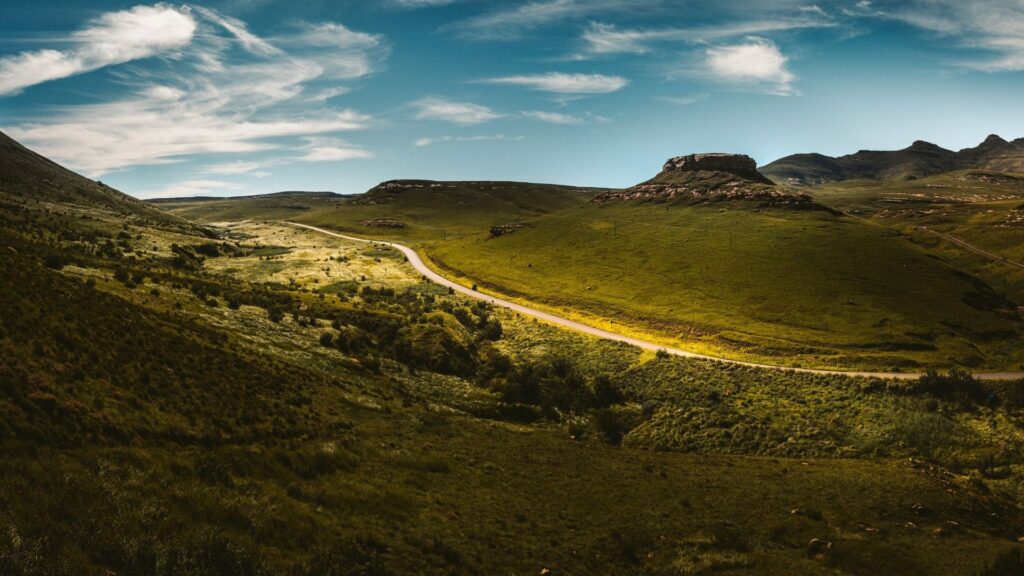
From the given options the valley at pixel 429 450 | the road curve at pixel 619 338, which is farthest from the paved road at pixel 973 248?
the valley at pixel 429 450

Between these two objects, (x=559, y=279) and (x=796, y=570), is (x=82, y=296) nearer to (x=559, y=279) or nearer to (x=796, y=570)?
(x=796, y=570)

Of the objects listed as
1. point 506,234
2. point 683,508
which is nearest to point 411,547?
point 683,508

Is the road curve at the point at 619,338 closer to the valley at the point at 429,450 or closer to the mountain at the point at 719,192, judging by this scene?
the valley at the point at 429,450

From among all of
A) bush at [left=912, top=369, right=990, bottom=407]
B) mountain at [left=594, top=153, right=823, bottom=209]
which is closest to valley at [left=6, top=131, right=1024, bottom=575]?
bush at [left=912, top=369, right=990, bottom=407]

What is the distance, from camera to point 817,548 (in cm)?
2453

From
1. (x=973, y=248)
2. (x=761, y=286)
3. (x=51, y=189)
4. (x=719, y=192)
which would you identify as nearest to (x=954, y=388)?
(x=761, y=286)

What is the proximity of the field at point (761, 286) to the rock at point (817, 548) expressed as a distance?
138 feet

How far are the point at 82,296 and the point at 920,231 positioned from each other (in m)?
193

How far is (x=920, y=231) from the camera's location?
147 meters

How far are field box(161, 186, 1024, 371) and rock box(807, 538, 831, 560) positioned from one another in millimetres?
41994

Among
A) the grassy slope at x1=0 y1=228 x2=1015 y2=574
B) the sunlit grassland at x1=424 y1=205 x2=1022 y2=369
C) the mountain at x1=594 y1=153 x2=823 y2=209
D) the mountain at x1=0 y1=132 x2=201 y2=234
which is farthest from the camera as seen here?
the mountain at x1=594 y1=153 x2=823 y2=209

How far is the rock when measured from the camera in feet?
78.4

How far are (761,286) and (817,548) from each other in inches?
3087

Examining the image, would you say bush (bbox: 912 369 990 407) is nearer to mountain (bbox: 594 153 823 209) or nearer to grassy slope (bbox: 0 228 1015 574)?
grassy slope (bbox: 0 228 1015 574)
